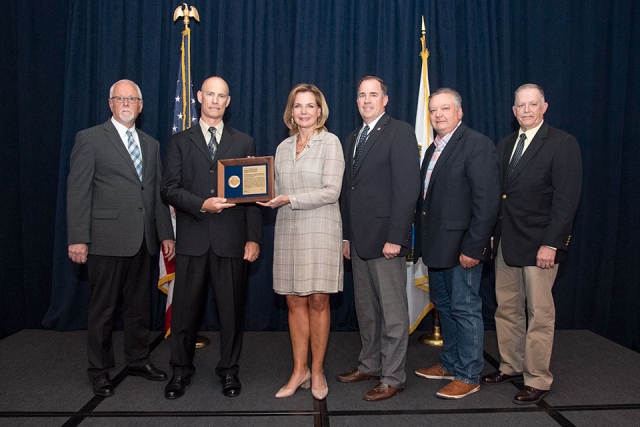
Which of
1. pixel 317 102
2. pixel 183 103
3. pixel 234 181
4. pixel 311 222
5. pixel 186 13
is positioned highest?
pixel 186 13

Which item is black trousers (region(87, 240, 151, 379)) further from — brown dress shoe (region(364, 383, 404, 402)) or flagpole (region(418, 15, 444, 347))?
flagpole (region(418, 15, 444, 347))

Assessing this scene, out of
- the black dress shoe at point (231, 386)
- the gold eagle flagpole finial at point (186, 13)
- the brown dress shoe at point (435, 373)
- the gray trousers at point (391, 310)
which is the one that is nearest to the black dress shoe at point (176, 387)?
the black dress shoe at point (231, 386)

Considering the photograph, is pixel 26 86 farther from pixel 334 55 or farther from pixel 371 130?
pixel 371 130

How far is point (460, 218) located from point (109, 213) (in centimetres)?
213

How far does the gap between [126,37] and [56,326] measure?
274cm

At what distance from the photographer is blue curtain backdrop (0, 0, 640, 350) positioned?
4254mm

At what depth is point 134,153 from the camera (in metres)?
2.98

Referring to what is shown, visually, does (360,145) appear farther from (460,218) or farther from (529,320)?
(529,320)

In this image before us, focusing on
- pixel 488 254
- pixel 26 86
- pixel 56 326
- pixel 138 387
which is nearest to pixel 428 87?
pixel 488 254

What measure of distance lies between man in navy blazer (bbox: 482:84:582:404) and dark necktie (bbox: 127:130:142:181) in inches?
91.6

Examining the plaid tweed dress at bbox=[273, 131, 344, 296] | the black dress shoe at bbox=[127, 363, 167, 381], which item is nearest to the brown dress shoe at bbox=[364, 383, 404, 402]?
the plaid tweed dress at bbox=[273, 131, 344, 296]

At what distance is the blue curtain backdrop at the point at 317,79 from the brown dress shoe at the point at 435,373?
1.27 m

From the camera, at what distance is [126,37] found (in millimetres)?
4285

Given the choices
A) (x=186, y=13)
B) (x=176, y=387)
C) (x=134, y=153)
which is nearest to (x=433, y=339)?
(x=176, y=387)
